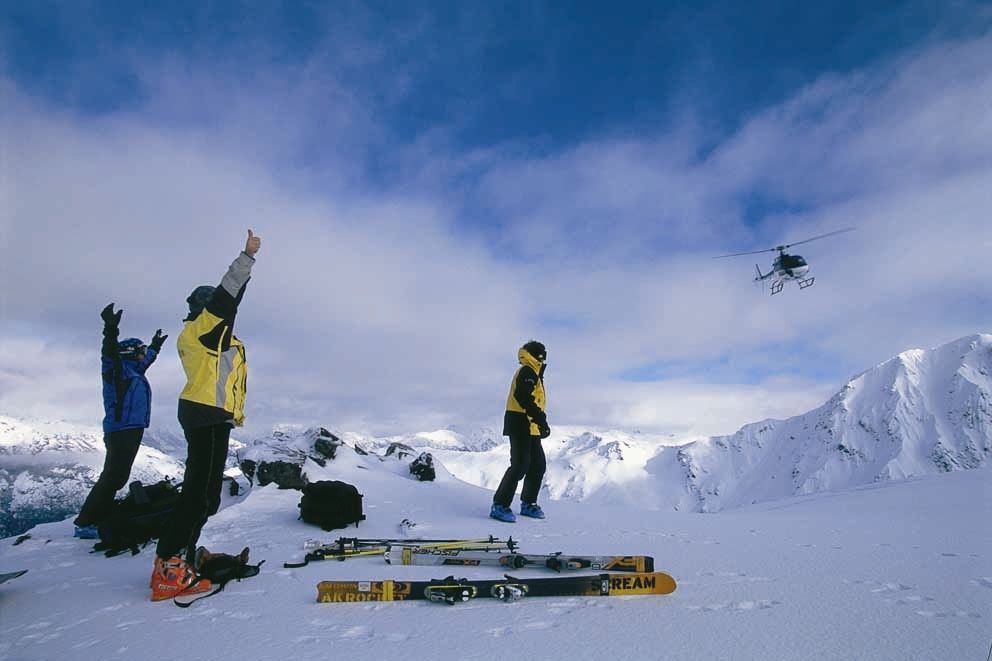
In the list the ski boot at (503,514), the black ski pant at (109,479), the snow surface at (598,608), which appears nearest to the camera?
the snow surface at (598,608)

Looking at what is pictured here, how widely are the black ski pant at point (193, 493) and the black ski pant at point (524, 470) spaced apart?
175 inches

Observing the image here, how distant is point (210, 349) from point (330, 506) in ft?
12.4

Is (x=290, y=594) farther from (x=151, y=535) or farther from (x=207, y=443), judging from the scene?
(x=151, y=535)

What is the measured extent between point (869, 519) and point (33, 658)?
9.52m

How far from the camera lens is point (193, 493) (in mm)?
4758

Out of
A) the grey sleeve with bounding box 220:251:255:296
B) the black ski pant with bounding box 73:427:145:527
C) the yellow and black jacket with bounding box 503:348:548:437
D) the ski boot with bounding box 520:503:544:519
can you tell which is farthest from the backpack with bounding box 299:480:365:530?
the grey sleeve with bounding box 220:251:255:296

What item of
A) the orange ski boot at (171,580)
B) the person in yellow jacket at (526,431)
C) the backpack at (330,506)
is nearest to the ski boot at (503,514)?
the person in yellow jacket at (526,431)

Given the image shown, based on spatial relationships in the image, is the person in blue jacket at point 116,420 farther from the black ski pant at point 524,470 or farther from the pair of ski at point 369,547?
the black ski pant at point 524,470

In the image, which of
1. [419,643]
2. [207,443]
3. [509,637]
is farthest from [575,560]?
[207,443]

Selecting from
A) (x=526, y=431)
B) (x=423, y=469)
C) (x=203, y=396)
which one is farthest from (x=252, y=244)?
(x=423, y=469)

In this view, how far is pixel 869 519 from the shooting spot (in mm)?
7578

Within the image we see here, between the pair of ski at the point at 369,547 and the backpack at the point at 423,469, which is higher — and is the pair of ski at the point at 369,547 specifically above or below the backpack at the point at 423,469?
below

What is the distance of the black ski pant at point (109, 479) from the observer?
6.74 m

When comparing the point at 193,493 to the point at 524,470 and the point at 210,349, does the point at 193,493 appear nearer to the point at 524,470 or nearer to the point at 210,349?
the point at 210,349
